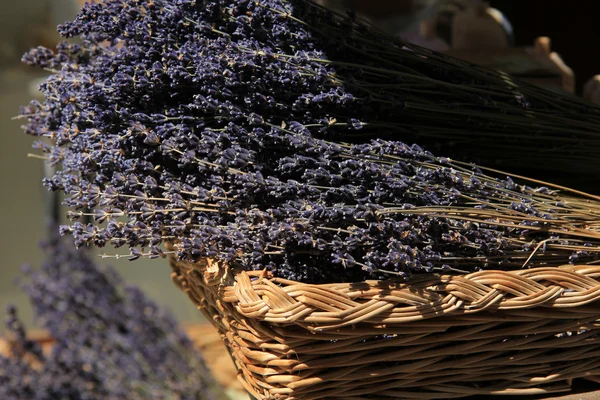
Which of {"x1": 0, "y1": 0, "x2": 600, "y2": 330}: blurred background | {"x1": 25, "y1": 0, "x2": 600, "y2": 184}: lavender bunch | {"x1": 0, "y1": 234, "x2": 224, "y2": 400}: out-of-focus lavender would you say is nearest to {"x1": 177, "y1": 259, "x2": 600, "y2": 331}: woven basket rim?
{"x1": 25, "y1": 0, "x2": 600, "y2": 184}: lavender bunch

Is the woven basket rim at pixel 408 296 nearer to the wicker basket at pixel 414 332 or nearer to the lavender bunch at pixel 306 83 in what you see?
the wicker basket at pixel 414 332

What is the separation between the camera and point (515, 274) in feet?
2.69

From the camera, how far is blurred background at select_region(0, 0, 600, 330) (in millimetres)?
1439

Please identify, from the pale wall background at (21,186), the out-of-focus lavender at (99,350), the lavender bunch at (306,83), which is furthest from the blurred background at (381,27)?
the out-of-focus lavender at (99,350)

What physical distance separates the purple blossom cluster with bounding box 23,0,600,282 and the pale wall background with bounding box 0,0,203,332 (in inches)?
96.7

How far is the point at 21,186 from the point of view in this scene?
3455 millimetres

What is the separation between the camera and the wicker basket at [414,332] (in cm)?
78

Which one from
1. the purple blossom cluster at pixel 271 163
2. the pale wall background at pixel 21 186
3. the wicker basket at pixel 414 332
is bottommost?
the pale wall background at pixel 21 186

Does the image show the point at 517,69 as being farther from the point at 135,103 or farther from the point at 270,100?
the point at 135,103

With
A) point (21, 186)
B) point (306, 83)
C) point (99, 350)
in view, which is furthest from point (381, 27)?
point (21, 186)

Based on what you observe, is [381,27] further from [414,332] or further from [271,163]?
[414,332]

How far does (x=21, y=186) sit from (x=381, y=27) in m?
2.42

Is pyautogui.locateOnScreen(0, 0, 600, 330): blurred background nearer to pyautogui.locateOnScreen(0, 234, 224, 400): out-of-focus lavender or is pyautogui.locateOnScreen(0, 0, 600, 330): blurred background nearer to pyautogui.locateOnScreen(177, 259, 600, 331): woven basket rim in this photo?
pyautogui.locateOnScreen(177, 259, 600, 331): woven basket rim

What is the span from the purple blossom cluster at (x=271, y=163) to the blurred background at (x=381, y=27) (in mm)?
591
